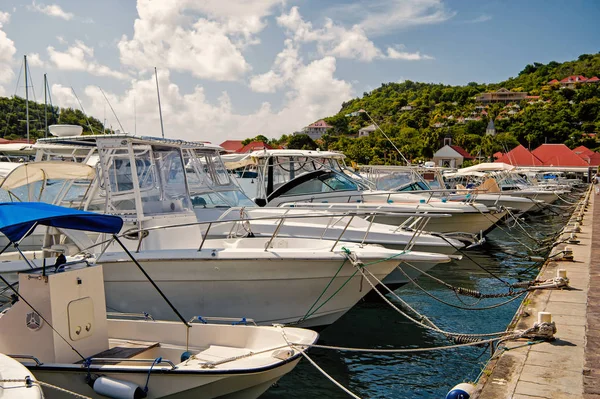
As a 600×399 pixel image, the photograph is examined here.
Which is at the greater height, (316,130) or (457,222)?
(316,130)

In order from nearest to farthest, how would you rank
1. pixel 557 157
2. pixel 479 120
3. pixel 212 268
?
pixel 212 268
pixel 557 157
pixel 479 120

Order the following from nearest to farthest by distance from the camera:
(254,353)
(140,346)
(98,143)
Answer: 1. (254,353)
2. (140,346)
3. (98,143)

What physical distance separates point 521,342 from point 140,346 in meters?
4.83

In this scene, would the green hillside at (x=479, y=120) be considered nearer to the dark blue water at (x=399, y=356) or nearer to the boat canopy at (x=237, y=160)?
the boat canopy at (x=237, y=160)

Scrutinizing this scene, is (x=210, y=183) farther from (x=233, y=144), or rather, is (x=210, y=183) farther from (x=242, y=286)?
(x=233, y=144)

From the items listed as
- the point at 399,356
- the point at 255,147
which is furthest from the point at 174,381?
the point at 255,147

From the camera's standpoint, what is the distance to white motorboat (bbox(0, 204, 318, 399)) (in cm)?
553

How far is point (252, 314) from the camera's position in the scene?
8.33 metres

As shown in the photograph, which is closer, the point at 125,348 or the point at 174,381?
the point at 174,381

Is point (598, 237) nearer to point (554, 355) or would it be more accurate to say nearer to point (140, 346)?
point (554, 355)

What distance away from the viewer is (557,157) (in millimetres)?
68312

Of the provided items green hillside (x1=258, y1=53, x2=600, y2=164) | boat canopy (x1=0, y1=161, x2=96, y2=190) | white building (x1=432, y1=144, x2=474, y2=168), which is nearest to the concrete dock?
boat canopy (x1=0, y1=161, x2=96, y2=190)

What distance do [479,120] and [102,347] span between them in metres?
122

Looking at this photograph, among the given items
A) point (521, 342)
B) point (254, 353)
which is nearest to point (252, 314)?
point (254, 353)
